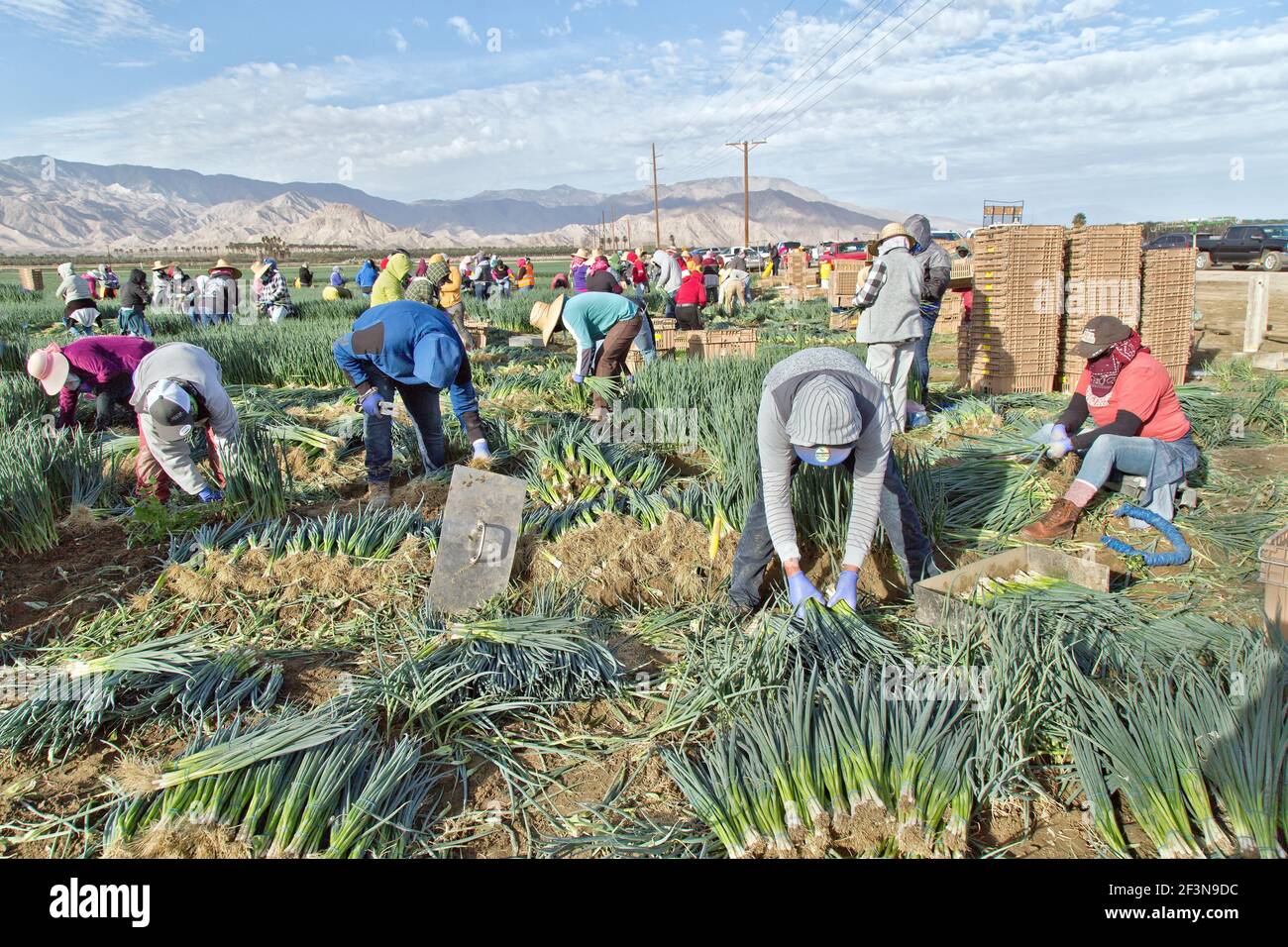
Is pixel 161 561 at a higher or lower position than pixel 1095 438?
lower

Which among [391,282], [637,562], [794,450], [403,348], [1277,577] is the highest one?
[391,282]

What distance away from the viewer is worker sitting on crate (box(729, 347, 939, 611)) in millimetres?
2323

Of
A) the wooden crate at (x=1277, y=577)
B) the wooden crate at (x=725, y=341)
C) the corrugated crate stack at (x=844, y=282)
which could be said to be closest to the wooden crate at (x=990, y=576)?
the wooden crate at (x=1277, y=577)

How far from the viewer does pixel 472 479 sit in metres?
3.15

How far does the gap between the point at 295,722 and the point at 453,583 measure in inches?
38.7

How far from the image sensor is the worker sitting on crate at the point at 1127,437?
146 inches

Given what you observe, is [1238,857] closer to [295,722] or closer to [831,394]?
[831,394]

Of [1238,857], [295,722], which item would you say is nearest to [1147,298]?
[1238,857]

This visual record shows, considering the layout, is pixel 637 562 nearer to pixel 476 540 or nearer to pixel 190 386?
pixel 476 540

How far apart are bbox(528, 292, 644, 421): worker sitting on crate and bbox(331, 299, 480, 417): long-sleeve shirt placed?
1805mm

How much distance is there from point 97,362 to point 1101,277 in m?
7.35

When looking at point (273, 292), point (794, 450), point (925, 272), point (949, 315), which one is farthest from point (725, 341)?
point (273, 292)

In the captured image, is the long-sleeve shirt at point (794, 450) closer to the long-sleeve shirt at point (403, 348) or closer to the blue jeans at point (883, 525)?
the blue jeans at point (883, 525)

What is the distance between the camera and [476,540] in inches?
121
